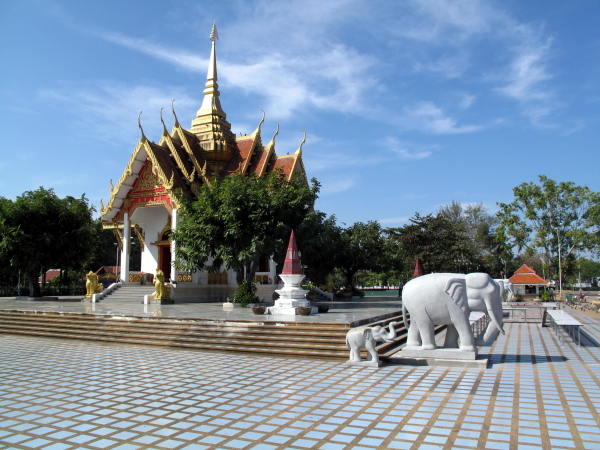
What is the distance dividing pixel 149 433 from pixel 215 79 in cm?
2474

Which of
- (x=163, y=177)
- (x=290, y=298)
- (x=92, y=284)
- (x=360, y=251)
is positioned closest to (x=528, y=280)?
(x=360, y=251)

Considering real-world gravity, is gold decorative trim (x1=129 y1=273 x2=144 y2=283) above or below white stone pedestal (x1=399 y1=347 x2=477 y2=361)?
above

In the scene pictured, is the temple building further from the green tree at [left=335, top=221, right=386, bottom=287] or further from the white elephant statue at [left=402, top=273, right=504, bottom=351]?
the white elephant statue at [left=402, top=273, right=504, bottom=351]

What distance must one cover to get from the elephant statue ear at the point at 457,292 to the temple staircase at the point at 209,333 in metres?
1.66

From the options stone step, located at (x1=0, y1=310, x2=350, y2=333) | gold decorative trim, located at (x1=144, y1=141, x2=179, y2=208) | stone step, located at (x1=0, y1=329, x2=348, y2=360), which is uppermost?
gold decorative trim, located at (x1=144, y1=141, x2=179, y2=208)

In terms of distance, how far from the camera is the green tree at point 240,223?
1669cm

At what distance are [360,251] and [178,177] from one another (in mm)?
10508

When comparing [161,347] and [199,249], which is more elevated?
[199,249]

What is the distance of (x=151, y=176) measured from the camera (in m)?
22.2

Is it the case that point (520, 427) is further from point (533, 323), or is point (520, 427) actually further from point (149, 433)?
point (533, 323)

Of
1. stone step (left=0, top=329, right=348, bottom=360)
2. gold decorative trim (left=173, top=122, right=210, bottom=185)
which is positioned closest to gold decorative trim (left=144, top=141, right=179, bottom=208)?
gold decorative trim (left=173, top=122, right=210, bottom=185)

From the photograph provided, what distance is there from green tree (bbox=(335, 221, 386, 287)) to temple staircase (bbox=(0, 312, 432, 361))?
1360 cm

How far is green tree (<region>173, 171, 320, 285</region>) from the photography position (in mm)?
16688

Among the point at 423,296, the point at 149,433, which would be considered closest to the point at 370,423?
the point at 149,433
